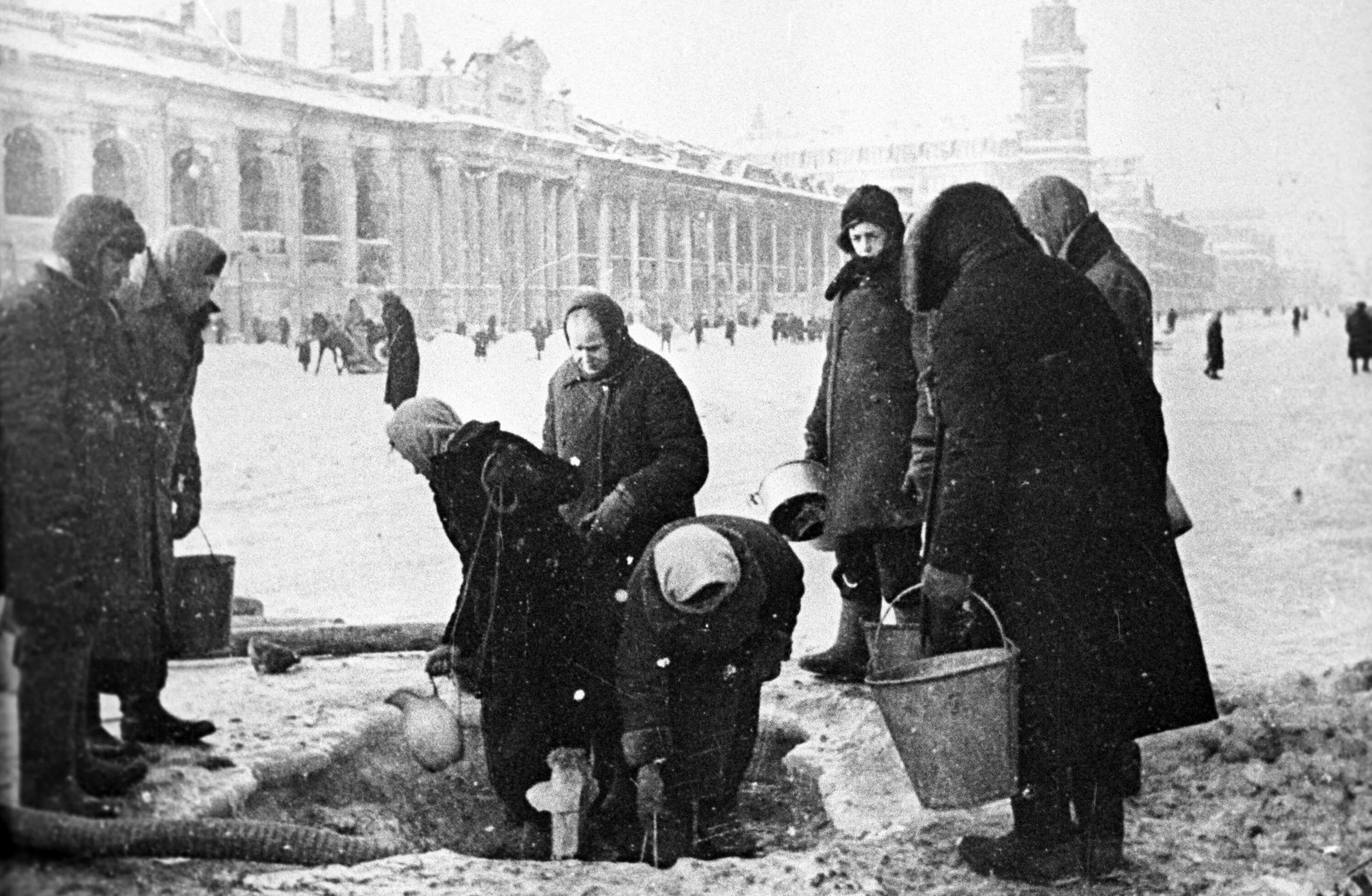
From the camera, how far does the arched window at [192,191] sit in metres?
3.43

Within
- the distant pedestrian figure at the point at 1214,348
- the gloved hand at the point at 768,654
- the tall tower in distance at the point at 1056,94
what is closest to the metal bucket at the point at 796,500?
the gloved hand at the point at 768,654

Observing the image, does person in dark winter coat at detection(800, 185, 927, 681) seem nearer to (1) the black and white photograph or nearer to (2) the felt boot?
(1) the black and white photograph

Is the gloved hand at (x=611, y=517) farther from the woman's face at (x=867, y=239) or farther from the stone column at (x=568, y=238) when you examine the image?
the woman's face at (x=867, y=239)

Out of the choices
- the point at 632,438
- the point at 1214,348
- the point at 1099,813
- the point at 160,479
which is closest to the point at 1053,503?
the point at 1099,813

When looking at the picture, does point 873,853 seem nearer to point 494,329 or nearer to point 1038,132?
point 494,329

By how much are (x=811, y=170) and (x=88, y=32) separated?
2.07 metres

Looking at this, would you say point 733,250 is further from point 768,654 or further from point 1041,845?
point 1041,845

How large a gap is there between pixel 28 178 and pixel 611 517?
65.6 inches

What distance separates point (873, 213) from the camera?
12.9ft

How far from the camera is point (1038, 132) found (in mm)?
4363

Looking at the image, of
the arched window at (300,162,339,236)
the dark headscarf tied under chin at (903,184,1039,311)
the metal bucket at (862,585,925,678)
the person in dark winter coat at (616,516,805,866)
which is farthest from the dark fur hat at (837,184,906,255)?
the arched window at (300,162,339,236)

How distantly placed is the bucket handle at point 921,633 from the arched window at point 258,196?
193 cm

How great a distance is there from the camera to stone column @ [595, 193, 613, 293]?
3953mm

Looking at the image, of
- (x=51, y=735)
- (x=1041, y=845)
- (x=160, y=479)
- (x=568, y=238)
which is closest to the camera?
(x=51, y=735)
